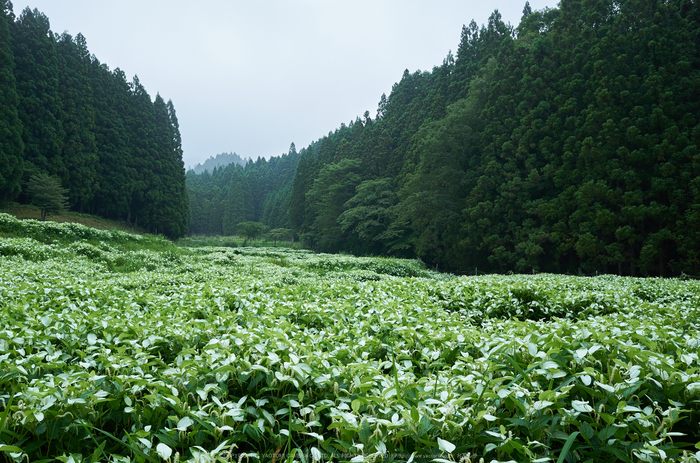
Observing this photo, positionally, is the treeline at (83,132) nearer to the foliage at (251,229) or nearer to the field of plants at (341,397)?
the foliage at (251,229)

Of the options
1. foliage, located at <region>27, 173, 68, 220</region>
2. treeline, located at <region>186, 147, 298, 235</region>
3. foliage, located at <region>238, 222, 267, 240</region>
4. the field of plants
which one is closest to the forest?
the field of plants

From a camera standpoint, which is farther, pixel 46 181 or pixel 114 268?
pixel 46 181

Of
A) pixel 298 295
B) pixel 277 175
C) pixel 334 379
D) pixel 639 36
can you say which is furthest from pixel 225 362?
pixel 277 175

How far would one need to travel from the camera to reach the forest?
590 inches

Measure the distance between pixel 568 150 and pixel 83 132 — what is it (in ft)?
126

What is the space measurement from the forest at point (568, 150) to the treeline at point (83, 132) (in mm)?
26642

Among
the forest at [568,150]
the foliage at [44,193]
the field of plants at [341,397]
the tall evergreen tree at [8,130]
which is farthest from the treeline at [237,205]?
the field of plants at [341,397]

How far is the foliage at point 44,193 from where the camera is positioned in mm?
24703

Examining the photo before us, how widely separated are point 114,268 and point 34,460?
10783mm

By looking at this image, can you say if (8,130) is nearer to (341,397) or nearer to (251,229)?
(251,229)

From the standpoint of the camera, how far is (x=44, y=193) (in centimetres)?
2472

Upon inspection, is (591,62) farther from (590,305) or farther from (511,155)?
(590,305)

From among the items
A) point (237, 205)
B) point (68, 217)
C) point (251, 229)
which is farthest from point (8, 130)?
point (237, 205)

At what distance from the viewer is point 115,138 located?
34.4m
